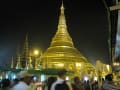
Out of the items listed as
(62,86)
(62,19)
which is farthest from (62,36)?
(62,86)

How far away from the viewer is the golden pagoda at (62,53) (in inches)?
2510

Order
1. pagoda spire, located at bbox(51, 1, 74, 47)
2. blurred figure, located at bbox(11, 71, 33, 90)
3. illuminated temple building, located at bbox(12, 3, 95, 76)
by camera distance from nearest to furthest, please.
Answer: blurred figure, located at bbox(11, 71, 33, 90) < illuminated temple building, located at bbox(12, 3, 95, 76) < pagoda spire, located at bbox(51, 1, 74, 47)

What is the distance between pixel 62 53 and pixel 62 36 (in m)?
4.20

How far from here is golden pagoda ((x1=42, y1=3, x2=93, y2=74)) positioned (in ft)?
209

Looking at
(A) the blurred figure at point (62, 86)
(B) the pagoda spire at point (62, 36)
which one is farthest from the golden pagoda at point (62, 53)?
(A) the blurred figure at point (62, 86)

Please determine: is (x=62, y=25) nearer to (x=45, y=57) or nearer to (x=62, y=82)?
(x=45, y=57)

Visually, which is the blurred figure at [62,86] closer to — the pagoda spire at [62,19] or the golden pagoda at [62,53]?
the golden pagoda at [62,53]

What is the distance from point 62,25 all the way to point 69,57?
807 cm

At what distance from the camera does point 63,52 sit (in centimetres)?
6712

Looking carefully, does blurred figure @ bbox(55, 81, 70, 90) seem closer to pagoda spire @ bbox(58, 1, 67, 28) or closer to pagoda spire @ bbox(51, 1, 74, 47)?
pagoda spire @ bbox(51, 1, 74, 47)

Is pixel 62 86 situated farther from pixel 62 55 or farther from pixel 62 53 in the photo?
pixel 62 53

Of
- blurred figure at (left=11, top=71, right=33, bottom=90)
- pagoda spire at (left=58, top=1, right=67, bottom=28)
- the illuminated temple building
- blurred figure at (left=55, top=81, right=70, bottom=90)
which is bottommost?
blurred figure at (left=55, top=81, right=70, bottom=90)

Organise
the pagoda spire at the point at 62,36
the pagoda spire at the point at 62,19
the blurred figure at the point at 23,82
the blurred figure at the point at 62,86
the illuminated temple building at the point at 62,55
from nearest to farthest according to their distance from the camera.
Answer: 1. the blurred figure at the point at 23,82
2. the blurred figure at the point at 62,86
3. the illuminated temple building at the point at 62,55
4. the pagoda spire at the point at 62,36
5. the pagoda spire at the point at 62,19

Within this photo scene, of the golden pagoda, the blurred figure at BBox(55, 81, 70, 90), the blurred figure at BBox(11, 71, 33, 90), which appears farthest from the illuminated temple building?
the blurred figure at BBox(11, 71, 33, 90)
